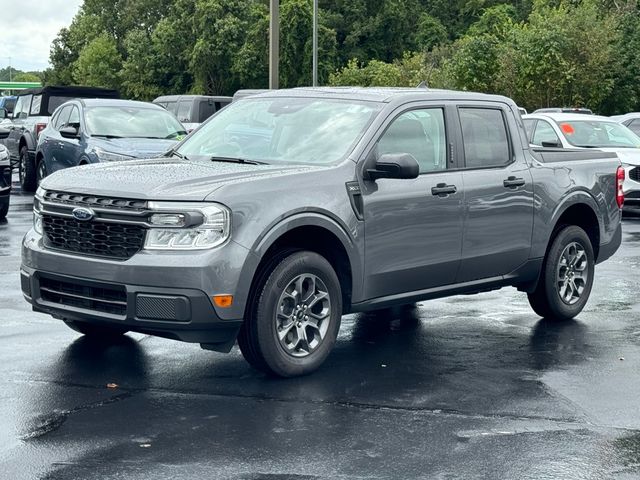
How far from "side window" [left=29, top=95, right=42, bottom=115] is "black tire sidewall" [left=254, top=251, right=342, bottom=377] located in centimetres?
2043

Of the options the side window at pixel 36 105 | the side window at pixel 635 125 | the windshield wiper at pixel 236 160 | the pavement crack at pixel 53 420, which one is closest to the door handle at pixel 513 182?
the windshield wiper at pixel 236 160

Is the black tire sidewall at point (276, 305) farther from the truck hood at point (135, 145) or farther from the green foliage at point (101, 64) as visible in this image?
the green foliage at point (101, 64)

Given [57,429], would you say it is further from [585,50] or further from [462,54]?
[462,54]

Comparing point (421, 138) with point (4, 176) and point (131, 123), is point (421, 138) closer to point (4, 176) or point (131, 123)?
point (4, 176)

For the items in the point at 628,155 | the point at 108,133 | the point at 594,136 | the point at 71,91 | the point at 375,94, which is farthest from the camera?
the point at 71,91

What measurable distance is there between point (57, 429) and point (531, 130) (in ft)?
47.5

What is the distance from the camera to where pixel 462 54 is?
144 ft

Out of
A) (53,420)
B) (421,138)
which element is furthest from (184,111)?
(53,420)

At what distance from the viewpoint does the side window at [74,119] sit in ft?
55.9

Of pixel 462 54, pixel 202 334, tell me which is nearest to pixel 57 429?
pixel 202 334

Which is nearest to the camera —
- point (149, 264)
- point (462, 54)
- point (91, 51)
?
point (149, 264)

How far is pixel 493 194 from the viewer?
8367mm

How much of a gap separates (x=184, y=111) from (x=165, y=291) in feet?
77.8

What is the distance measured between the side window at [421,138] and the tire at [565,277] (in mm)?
1587
